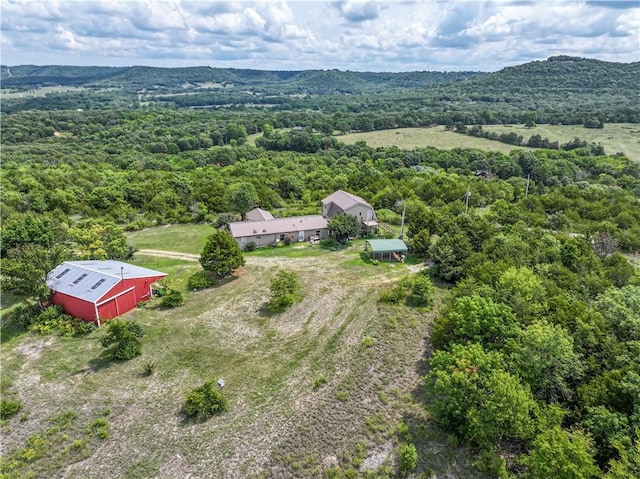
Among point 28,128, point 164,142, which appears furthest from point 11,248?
point 28,128

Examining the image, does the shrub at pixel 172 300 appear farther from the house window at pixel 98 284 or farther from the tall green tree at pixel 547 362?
the tall green tree at pixel 547 362

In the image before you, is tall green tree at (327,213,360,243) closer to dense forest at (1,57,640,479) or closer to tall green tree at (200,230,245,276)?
dense forest at (1,57,640,479)

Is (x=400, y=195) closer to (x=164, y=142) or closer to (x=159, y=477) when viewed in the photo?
(x=159, y=477)

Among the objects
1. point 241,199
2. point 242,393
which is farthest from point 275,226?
point 242,393

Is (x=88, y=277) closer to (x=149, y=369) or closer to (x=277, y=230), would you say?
(x=149, y=369)

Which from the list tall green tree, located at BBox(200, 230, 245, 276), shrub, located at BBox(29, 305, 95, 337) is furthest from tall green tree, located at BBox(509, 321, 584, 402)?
shrub, located at BBox(29, 305, 95, 337)
